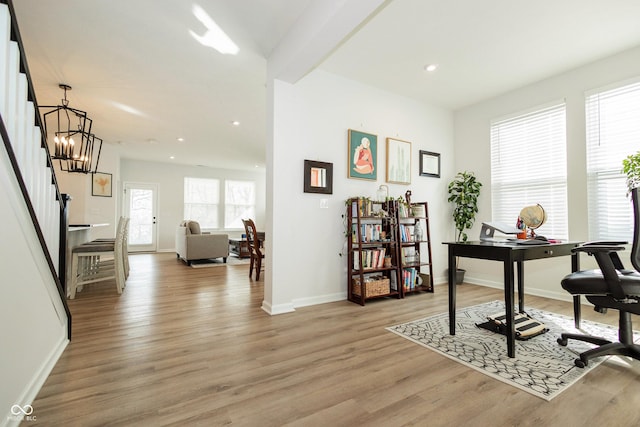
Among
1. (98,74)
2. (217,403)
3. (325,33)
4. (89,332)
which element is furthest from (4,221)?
(98,74)

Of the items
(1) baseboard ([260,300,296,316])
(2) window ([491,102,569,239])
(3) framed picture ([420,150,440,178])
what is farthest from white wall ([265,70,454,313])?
(2) window ([491,102,569,239])

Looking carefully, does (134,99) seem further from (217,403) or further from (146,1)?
(217,403)

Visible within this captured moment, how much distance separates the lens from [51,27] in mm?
2674

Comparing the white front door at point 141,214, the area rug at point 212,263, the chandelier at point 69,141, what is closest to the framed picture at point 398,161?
the chandelier at point 69,141

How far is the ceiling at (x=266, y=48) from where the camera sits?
2.49 meters

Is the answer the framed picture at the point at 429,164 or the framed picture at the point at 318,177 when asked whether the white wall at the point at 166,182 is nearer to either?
the framed picture at the point at 318,177

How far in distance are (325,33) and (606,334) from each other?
3270 mm

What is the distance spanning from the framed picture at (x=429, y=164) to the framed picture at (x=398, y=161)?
0.28 meters

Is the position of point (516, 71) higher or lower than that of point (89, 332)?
higher

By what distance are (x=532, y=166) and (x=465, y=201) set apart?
92 centimetres

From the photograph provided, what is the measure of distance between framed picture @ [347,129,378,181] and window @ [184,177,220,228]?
7.06 meters

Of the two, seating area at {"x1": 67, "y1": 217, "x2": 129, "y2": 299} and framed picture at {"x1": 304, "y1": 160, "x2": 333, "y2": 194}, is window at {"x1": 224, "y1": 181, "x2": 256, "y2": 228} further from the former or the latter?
framed picture at {"x1": 304, "y1": 160, "x2": 333, "y2": 194}

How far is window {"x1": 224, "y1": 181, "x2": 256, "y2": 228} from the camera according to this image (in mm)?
9859

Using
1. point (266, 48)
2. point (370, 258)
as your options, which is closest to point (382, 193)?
point (370, 258)
